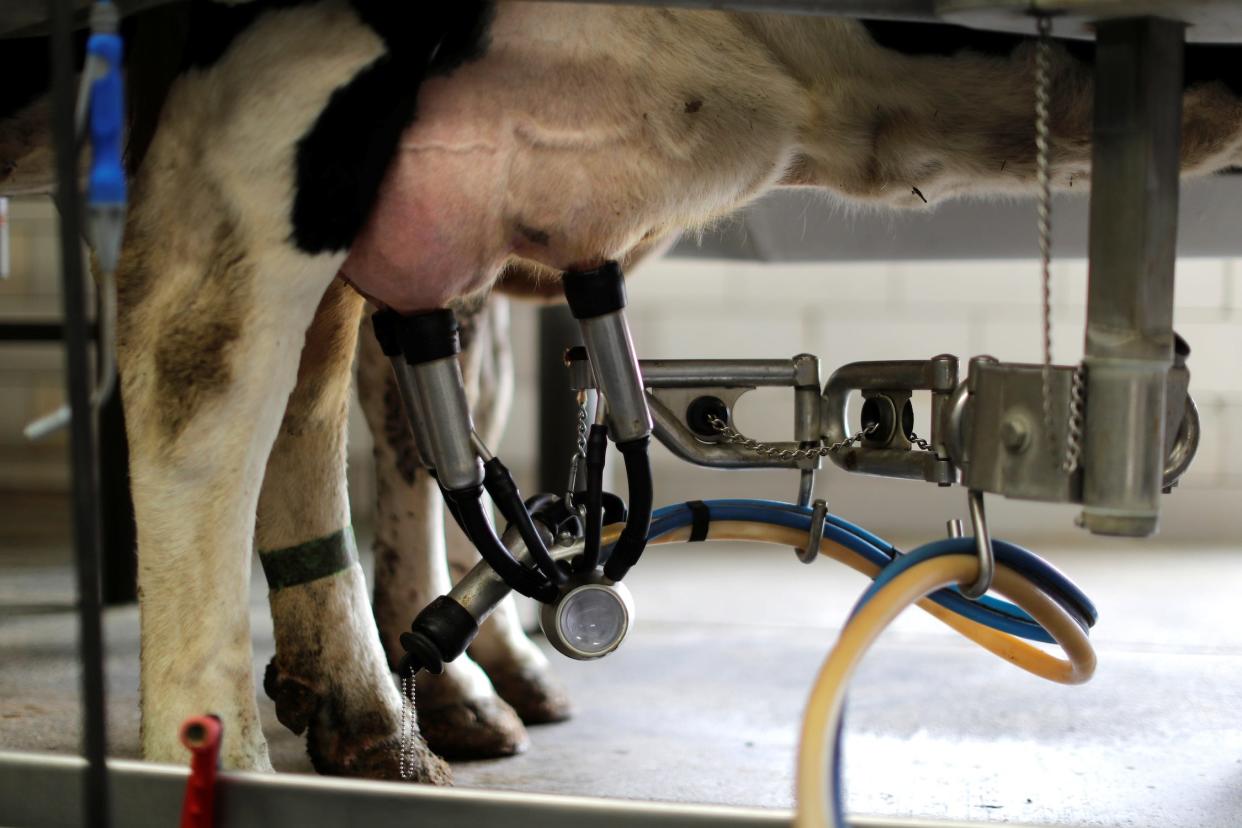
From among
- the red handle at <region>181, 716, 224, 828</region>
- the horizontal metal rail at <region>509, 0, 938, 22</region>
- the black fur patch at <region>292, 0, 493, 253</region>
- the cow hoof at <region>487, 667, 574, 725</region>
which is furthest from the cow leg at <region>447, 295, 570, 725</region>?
the horizontal metal rail at <region>509, 0, 938, 22</region>

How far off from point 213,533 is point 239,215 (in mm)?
257

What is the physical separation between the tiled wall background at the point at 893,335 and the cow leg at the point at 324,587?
2464mm

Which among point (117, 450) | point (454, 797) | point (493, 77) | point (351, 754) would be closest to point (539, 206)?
point (493, 77)

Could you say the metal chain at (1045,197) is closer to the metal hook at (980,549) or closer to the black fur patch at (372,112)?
the metal hook at (980,549)

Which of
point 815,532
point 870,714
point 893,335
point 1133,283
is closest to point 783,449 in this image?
point 815,532

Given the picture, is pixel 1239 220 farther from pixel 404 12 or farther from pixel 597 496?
pixel 404 12

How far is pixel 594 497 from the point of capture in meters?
1.24

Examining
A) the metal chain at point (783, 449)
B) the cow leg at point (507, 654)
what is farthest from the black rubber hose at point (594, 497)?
the cow leg at point (507, 654)

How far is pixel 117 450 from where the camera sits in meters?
2.65

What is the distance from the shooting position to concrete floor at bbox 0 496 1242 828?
4.85 ft

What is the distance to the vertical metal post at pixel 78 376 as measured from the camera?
2.63 feet

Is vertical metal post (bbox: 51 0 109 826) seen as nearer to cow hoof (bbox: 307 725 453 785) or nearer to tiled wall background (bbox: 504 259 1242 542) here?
cow hoof (bbox: 307 725 453 785)

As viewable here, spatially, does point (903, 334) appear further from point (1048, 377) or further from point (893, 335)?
point (1048, 377)

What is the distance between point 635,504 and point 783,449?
18 centimetres
